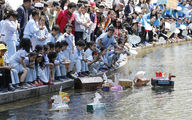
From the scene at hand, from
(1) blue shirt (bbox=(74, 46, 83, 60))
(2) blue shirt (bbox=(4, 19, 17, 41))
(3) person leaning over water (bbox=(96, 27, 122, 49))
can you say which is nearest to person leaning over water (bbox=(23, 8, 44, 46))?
(2) blue shirt (bbox=(4, 19, 17, 41))

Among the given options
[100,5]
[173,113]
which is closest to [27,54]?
[173,113]

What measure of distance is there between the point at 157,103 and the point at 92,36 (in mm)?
6994

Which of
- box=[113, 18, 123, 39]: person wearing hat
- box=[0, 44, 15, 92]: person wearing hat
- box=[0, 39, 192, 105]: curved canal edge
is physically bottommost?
box=[0, 39, 192, 105]: curved canal edge

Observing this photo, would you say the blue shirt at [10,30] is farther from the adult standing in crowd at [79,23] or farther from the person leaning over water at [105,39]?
the person leaning over water at [105,39]

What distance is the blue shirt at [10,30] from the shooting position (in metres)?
9.87

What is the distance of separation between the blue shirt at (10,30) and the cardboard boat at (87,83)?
2.01 m

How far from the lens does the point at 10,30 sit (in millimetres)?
10016

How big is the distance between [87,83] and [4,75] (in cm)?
263

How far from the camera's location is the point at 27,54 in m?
9.12

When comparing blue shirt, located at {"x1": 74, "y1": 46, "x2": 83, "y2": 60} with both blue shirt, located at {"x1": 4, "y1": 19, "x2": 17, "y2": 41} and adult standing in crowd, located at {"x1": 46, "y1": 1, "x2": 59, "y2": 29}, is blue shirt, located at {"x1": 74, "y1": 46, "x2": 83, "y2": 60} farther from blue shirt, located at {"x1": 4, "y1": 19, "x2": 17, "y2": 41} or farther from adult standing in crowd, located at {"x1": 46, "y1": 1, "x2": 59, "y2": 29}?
adult standing in crowd, located at {"x1": 46, "y1": 1, "x2": 59, "y2": 29}

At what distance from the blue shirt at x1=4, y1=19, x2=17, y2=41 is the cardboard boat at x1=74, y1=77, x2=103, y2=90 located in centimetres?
201

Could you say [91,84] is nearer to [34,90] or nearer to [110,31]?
[34,90]

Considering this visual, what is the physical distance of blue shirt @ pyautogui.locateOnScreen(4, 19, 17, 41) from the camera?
32.4 ft

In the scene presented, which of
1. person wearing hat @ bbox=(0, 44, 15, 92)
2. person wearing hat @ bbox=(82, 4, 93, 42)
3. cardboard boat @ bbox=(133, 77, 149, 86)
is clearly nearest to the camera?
person wearing hat @ bbox=(0, 44, 15, 92)
